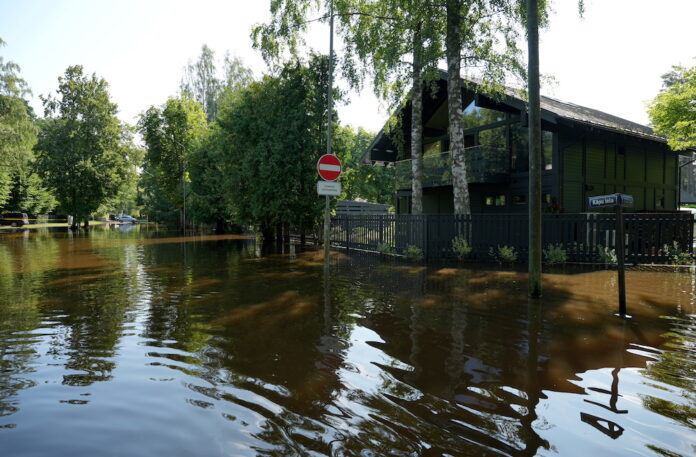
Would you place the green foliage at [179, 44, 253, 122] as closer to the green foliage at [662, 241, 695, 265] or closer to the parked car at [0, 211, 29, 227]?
the parked car at [0, 211, 29, 227]

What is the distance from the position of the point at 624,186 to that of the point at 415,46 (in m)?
14.2

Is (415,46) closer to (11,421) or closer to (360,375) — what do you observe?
(360,375)

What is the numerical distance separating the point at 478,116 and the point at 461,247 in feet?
34.1

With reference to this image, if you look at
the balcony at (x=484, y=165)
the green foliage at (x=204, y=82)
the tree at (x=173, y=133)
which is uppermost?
the green foliage at (x=204, y=82)

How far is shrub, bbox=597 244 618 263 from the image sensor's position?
12576 millimetres

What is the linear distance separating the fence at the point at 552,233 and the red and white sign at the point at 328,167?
147 inches

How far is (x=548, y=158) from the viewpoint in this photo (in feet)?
61.5

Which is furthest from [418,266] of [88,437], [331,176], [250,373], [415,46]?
[88,437]

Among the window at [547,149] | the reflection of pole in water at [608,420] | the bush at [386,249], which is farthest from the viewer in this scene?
the window at [547,149]

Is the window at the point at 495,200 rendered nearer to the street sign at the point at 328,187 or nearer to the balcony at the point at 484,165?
the balcony at the point at 484,165

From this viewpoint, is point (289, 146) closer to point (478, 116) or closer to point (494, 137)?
point (478, 116)

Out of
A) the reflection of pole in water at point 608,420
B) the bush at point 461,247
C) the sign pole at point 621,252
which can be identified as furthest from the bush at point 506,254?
the reflection of pole in water at point 608,420

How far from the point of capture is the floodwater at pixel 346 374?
2.91m

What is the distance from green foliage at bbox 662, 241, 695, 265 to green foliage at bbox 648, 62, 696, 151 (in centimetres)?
956
